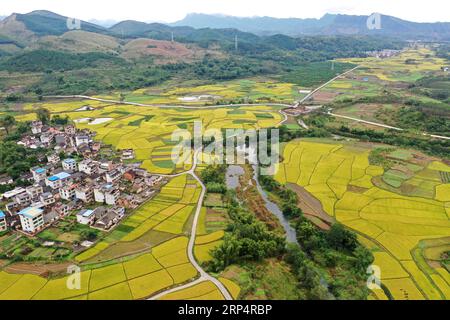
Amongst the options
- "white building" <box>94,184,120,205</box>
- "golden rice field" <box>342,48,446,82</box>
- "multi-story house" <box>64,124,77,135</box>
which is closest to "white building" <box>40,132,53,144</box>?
"multi-story house" <box>64,124,77,135</box>

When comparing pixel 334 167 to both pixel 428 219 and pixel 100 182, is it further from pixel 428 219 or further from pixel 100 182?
pixel 100 182

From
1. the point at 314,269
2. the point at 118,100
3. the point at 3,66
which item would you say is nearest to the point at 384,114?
the point at 314,269

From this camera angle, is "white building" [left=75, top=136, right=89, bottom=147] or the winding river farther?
"white building" [left=75, top=136, right=89, bottom=147]

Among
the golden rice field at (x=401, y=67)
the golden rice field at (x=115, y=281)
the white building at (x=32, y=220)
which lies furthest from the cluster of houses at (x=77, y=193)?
the golden rice field at (x=401, y=67)

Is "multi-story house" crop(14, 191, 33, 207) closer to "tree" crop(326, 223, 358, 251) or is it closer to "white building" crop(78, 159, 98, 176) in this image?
"white building" crop(78, 159, 98, 176)

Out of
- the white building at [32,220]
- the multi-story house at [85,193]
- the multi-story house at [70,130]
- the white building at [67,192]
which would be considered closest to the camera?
the white building at [32,220]

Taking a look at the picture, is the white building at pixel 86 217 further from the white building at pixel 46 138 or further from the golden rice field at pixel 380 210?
the white building at pixel 46 138

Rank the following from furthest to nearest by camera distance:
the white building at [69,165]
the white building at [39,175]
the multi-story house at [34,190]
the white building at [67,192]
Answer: the white building at [69,165] < the white building at [39,175] < the multi-story house at [34,190] < the white building at [67,192]
